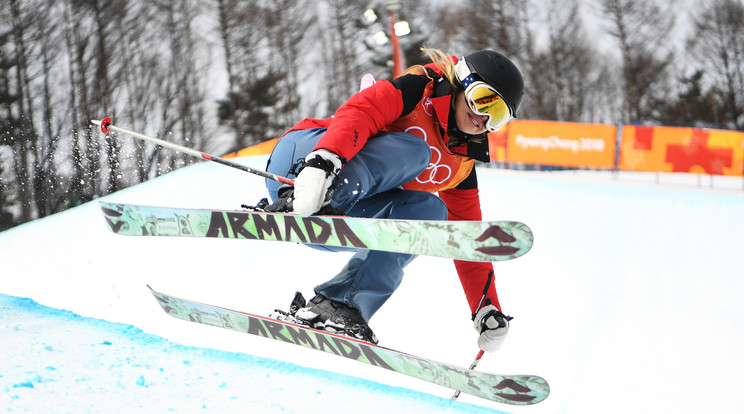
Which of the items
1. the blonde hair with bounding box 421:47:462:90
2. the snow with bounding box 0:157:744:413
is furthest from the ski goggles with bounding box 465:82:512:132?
the snow with bounding box 0:157:744:413

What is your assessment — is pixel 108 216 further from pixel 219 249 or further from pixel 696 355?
pixel 696 355

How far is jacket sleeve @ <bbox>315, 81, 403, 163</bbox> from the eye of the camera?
1727 mm

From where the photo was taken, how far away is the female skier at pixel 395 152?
71.7 inches

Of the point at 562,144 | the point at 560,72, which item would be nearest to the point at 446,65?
the point at 562,144

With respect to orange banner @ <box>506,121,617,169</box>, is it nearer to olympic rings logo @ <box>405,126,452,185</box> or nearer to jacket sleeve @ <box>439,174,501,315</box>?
jacket sleeve @ <box>439,174,501,315</box>

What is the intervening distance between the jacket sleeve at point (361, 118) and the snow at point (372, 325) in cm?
93

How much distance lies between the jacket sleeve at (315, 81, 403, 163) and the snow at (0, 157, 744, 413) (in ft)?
3.04

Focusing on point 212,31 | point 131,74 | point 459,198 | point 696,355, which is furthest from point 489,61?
point 212,31

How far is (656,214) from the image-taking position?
577 cm

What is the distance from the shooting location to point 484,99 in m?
1.93

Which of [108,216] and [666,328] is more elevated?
[108,216]

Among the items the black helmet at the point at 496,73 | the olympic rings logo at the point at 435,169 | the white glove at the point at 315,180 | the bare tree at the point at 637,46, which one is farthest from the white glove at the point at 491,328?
the bare tree at the point at 637,46

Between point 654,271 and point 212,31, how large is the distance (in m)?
15.0

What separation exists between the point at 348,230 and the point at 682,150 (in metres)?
8.98
